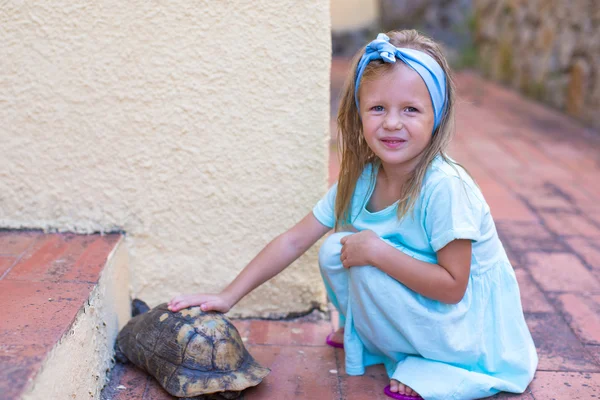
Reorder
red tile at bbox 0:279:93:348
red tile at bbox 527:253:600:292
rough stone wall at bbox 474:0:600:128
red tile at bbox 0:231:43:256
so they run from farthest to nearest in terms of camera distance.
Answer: rough stone wall at bbox 474:0:600:128 → red tile at bbox 527:253:600:292 → red tile at bbox 0:231:43:256 → red tile at bbox 0:279:93:348

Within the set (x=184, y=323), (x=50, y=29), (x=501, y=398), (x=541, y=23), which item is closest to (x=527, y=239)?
(x=501, y=398)

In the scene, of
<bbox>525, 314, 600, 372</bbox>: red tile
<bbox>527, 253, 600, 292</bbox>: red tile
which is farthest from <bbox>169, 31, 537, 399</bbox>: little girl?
<bbox>527, 253, 600, 292</bbox>: red tile

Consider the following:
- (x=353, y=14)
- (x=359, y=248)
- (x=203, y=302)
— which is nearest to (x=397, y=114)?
(x=359, y=248)

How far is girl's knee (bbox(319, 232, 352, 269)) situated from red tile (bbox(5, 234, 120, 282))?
726mm

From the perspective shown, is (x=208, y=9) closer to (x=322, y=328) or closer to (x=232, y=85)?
(x=232, y=85)

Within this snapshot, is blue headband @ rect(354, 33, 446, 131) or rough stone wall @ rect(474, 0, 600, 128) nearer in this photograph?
blue headband @ rect(354, 33, 446, 131)

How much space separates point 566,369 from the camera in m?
2.23

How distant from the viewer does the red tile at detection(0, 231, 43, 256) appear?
2293 mm

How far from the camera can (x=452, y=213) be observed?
1.93 m

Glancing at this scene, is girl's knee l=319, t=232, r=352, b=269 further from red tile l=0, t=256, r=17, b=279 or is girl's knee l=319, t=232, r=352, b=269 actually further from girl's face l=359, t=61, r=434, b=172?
red tile l=0, t=256, r=17, b=279

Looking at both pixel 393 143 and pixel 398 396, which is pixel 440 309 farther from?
pixel 393 143

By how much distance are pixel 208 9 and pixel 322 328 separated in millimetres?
1236

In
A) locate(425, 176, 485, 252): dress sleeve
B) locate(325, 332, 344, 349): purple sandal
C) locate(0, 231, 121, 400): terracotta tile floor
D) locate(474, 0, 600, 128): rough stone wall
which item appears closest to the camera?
locate(0, 231, 121, 400): terracotta tile floor

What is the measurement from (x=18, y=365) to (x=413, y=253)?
44.9 inches
